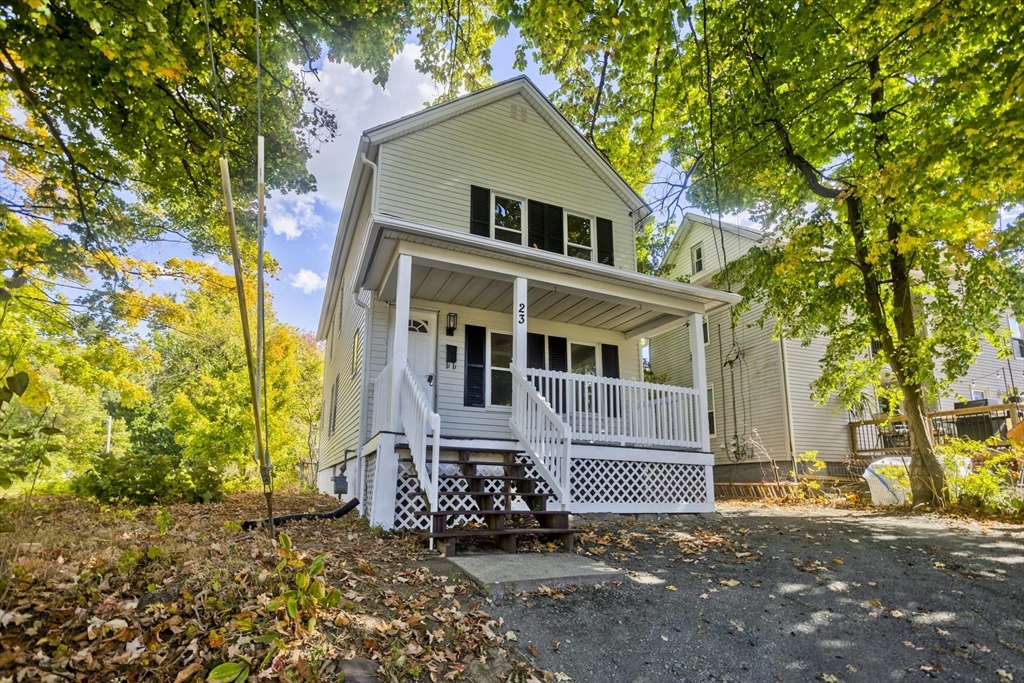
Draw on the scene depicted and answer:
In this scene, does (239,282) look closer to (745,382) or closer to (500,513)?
(500,513)

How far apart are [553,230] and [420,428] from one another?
20.2ft

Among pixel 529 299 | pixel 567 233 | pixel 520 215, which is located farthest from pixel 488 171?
pixel 529 299

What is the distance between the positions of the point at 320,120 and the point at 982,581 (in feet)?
38.9

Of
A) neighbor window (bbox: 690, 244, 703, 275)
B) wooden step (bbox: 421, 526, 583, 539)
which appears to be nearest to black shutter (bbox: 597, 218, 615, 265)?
wooden step (bbox: 421, 526, 583, 539)

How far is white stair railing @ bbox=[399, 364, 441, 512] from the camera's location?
19.8 feet

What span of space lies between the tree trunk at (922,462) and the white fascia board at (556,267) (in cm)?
391

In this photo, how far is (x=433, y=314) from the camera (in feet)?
32.6

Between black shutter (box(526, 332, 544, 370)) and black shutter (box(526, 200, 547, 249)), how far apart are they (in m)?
1.81

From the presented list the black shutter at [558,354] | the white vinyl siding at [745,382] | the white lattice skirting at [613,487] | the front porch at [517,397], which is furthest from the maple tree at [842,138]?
the white lattice skirting at [613,487]

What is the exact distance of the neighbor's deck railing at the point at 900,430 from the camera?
14.1 metres

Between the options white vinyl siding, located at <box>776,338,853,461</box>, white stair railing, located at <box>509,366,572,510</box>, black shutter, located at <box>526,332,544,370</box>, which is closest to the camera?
white stair railing, located at <box>509,366,572,510</box>

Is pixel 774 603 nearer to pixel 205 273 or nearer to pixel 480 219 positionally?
pixel 480 219

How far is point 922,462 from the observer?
998 cm

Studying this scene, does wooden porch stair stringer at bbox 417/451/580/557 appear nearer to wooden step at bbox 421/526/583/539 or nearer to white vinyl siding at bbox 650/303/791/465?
wooden step at bbox 421/526/583/539
